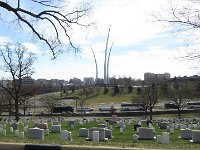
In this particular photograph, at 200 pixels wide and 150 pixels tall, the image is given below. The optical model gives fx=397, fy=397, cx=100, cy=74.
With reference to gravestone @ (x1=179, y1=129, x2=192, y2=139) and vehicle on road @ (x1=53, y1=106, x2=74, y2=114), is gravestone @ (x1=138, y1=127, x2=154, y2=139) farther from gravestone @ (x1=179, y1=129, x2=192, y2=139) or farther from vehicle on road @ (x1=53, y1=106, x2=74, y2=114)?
vehicle on road @ (x1=53, y1=106, x2=74, y2=114)

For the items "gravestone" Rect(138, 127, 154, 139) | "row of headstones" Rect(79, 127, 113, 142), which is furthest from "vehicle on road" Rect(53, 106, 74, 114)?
"gravestone" Rect(138, 127, 154, 139)

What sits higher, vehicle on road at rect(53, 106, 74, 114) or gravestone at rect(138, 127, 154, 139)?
gravestone at rect(138, 127, 154, 139)

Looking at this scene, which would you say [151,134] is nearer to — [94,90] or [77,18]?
[77,18]

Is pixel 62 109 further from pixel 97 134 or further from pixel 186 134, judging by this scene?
pixel 97 134

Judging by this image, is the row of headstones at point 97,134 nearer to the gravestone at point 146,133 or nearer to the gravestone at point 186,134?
the gravestone at point 146,133

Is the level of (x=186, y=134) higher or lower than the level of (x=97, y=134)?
lower

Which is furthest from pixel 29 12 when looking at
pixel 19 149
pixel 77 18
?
pixel 19 149

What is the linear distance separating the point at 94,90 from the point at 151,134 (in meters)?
106

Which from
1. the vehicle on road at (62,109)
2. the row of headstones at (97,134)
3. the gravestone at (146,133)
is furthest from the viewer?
the vehicle on road at (62,109)

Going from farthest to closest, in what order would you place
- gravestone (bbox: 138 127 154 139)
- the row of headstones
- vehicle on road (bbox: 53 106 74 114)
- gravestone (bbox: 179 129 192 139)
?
vehicle on road (bbox: 53 106 74 114) → gravestone (bbox: 179 129 192 139) → gravestone (bbox: 138 127 154 139) → the row of headstones

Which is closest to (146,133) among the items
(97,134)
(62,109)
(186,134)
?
(186,134)

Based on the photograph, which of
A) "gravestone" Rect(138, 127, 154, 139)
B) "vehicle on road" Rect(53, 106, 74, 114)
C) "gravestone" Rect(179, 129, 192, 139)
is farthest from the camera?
"vehicle on road" Rect(53, 106, 74, 114)

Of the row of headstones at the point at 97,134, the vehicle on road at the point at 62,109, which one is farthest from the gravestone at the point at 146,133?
the vehicle on road at the point at 62,109

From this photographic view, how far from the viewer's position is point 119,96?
115 metres
